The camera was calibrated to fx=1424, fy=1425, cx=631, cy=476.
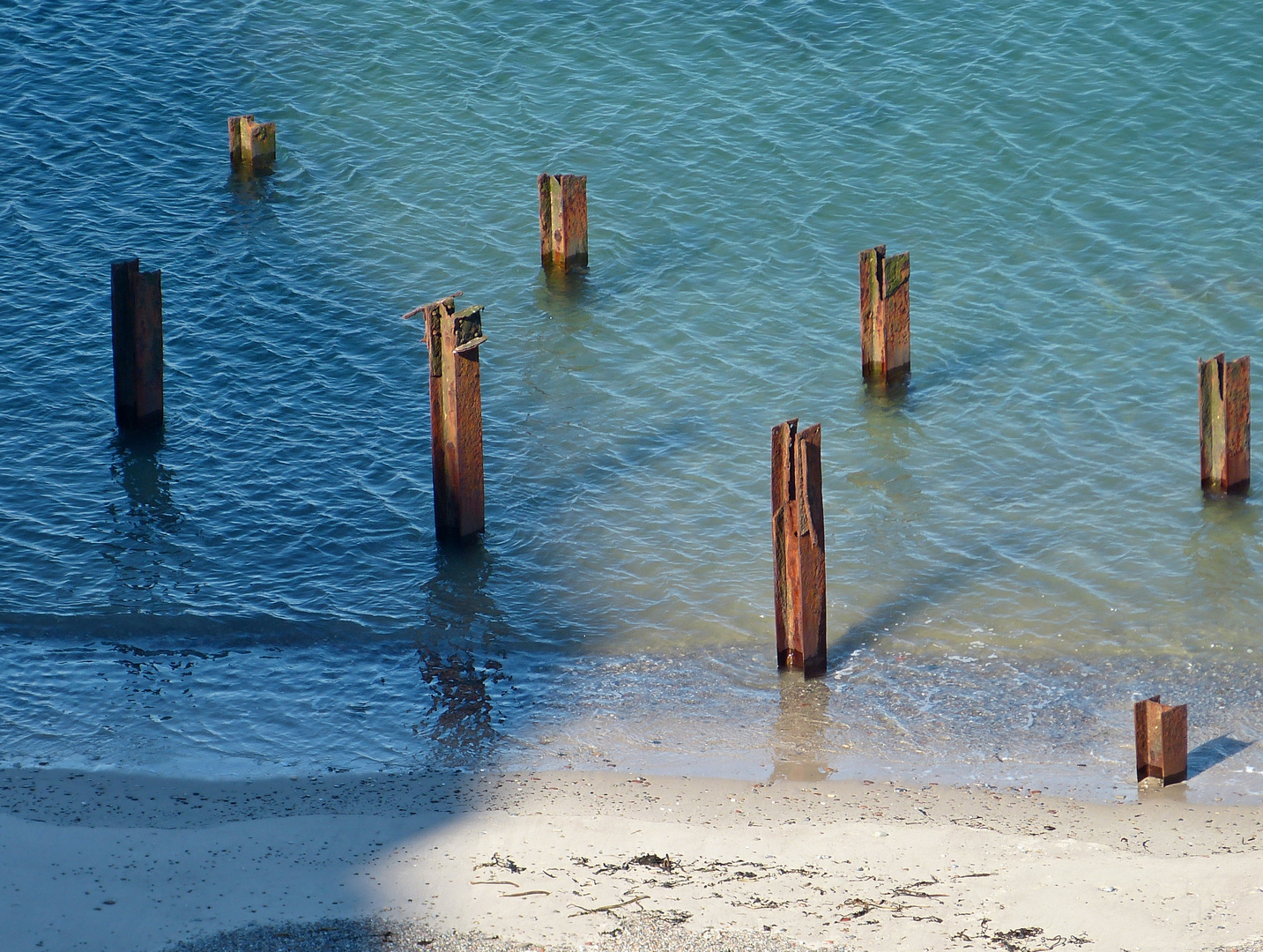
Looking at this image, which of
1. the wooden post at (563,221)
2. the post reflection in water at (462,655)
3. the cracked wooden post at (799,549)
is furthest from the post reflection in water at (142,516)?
the wooden post at (563,221)

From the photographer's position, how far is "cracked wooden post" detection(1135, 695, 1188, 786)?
10438 mm

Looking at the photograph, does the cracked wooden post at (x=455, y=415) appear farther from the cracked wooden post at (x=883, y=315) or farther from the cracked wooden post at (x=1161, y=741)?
the cracked wooden post at (x=1161, y=741)

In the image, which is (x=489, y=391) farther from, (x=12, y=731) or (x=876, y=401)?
(x=12, y=731)

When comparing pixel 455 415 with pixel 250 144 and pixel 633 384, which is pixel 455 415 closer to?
pixel 633 384

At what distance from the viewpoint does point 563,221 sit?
20359mm

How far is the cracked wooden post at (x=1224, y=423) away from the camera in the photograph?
1433 centimetres

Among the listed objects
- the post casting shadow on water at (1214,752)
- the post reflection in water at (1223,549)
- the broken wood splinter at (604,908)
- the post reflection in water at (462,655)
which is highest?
the post reflection in water at (1223,549)

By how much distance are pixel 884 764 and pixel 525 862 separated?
3163 millimetres

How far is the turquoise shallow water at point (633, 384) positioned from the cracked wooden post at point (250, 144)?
1.86 ft

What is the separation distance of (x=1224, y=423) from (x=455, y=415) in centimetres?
785

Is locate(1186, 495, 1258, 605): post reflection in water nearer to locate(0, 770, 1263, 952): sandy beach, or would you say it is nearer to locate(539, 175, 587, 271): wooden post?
locate(0, 770, 1263, 952): sandy beach

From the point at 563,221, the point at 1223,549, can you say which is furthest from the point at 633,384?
the point at 1223,549

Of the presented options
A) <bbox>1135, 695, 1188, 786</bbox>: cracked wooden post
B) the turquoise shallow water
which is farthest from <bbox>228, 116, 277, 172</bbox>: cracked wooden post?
<bbox>1135, 695, 1188, 786</bbox>: cracked wooden post

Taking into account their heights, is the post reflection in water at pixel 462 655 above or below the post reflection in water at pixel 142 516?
below
